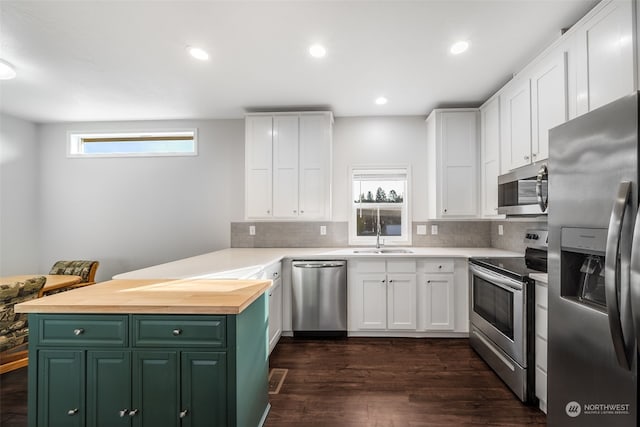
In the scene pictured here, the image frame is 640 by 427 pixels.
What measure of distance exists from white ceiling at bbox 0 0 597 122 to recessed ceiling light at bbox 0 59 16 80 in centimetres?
6

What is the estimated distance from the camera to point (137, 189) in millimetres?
4055

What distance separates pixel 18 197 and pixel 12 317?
99.0 inches

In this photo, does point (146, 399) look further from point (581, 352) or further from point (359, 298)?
point (359, 298)

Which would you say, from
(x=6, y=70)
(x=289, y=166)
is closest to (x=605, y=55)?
(x=289, y=166)

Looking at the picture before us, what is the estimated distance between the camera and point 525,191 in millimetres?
2383

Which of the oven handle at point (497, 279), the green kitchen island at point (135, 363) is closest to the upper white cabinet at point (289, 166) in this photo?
the oven handle at point (497, 279)

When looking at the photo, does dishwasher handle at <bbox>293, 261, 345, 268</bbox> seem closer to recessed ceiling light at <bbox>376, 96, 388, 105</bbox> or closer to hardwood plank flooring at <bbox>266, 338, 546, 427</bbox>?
hardwood plank flooring at <bbox>266, 338, 546, 427</bbox>

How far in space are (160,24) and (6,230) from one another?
11.9 ft

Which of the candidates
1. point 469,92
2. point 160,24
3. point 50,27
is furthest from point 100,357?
point 469,92

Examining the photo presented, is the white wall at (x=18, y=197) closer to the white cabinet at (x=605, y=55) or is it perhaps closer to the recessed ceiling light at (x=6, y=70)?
the recessed ceiling light at (x=6, y=70)

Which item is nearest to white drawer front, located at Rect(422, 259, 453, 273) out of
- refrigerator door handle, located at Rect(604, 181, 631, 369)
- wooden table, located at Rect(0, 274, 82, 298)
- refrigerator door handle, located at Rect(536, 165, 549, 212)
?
refrigerator door handle, located at Rect(536, 165, 549, 212)

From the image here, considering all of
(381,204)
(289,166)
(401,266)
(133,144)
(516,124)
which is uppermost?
(133,144)

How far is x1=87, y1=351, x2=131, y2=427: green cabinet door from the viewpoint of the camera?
55.7 inches

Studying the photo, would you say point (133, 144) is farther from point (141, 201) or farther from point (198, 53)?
point (198, 53)
